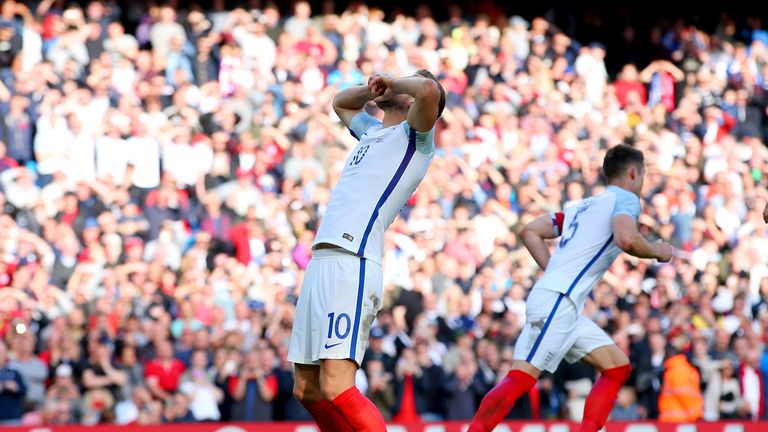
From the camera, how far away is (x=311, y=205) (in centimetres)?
1686

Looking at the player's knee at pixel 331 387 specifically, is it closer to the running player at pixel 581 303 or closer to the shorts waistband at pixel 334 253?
the shorts waistband at pixel 334 253

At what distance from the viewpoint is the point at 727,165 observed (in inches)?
770

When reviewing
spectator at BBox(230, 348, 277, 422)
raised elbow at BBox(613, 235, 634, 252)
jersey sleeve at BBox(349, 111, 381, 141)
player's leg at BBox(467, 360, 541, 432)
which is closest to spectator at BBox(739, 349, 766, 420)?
spectator at BBox(230, 348, 277, 422)

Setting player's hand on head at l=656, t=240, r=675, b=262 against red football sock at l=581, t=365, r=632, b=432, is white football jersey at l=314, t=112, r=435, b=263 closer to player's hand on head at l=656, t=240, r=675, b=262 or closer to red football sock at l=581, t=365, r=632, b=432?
player's hand on head at l=656, t=240, r=675, b=262

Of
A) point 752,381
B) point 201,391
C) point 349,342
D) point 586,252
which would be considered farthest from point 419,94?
point 752,381

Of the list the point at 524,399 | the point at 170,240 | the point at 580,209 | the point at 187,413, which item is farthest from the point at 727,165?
the point at 580,209

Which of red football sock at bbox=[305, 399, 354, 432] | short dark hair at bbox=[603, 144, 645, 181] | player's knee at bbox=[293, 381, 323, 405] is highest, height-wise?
short dark hair at bbox=[603, 144, 645, 181]

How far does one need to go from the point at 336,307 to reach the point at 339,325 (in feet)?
0.33

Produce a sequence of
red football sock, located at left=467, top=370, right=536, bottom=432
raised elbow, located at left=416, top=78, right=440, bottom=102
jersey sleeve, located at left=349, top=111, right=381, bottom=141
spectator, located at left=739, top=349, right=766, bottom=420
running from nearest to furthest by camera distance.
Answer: raised elbow, located at left=416, top=78, right=440, bottom=102
jersey sleeve, located at left=349, top=111, right=381, bottom=141
red football sock, located at left=467, top=370, right=536, bottom=432
spectator, located at left=739, top=349, right=766, bottom=420

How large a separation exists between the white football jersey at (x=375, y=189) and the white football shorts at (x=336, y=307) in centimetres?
10

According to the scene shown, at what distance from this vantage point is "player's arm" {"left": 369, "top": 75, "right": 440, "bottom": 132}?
256 inches

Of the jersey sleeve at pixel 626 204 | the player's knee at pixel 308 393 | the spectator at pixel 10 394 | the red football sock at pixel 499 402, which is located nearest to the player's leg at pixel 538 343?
the red football sock at pixel 499 402

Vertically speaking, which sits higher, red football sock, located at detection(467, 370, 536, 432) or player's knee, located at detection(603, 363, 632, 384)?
player's knee, located at detection(603, 363, 632, 384)

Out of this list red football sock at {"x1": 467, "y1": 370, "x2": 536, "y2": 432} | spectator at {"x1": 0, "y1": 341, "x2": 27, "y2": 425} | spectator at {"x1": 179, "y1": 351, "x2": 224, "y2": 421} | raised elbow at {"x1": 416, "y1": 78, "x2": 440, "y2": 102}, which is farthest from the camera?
spectator at {"x1": 179, "y1": 351, "x2": 224, "y2": 421}
